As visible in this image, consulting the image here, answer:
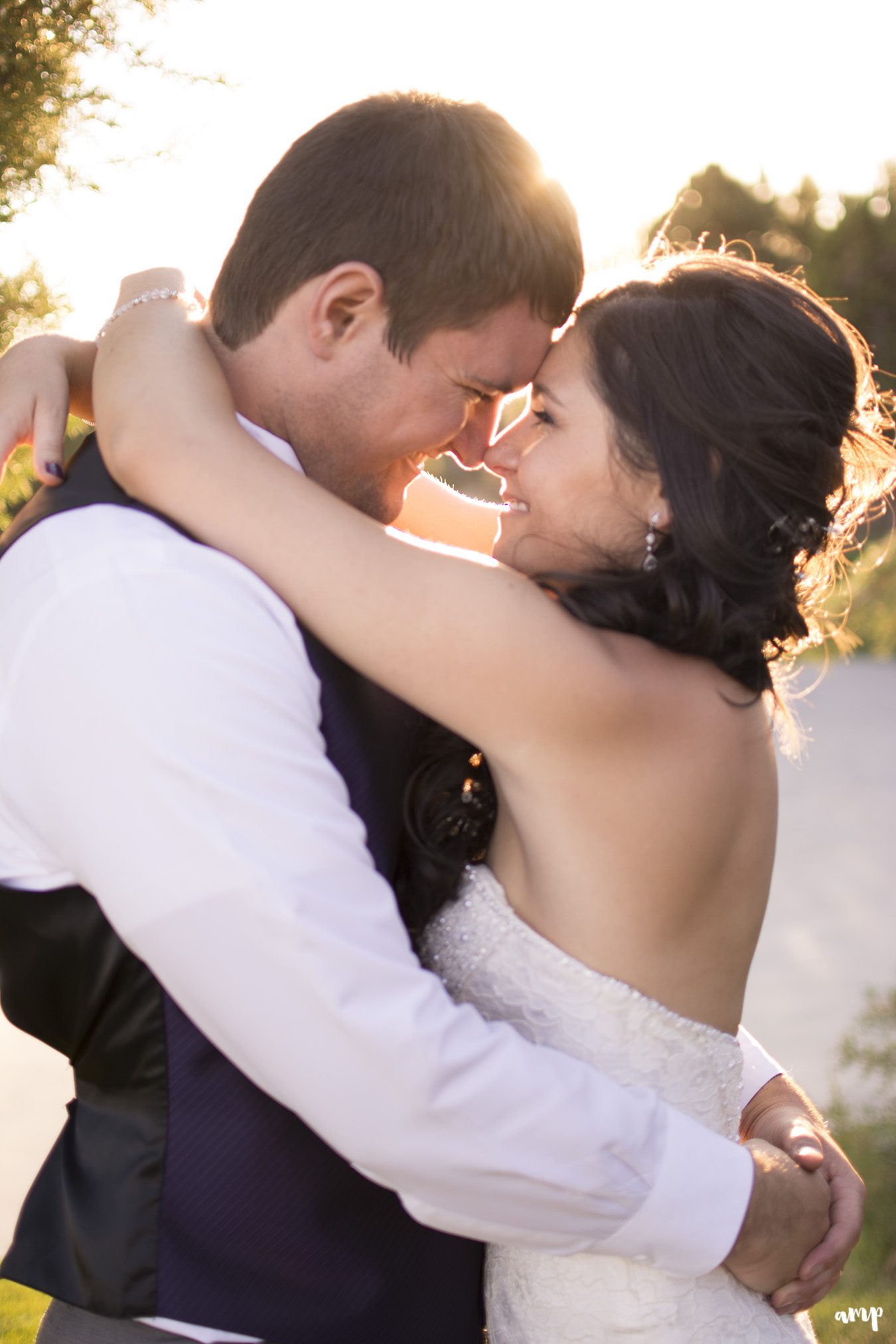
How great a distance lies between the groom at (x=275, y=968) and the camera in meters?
1.22

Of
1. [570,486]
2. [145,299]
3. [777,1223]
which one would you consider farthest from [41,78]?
[777,1223]

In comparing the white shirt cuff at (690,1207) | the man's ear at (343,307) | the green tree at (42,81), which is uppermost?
the green tree at (42,81)

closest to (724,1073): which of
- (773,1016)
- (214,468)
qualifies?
(214,468)

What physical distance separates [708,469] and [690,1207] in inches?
39.3

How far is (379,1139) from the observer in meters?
1.24

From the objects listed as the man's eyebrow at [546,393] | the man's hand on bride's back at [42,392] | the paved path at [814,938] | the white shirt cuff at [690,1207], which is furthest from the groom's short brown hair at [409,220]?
the paved path at [814,938]

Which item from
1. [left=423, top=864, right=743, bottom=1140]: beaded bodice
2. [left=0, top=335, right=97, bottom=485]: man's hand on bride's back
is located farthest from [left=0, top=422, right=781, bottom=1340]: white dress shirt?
[left=0, top=335, right=97, bottom=485]: man's hand on bride's back

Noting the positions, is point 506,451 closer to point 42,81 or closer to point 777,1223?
point 42,81

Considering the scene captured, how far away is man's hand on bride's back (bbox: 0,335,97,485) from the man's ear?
38 cm

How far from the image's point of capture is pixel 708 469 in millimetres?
1822

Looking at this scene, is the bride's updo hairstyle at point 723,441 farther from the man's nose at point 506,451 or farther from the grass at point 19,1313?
the grass at point 19,1313

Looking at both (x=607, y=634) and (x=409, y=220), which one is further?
(x=409, y=220)

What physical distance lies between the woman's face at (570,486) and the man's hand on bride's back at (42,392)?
661 mm

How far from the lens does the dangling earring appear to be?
6.03ft
